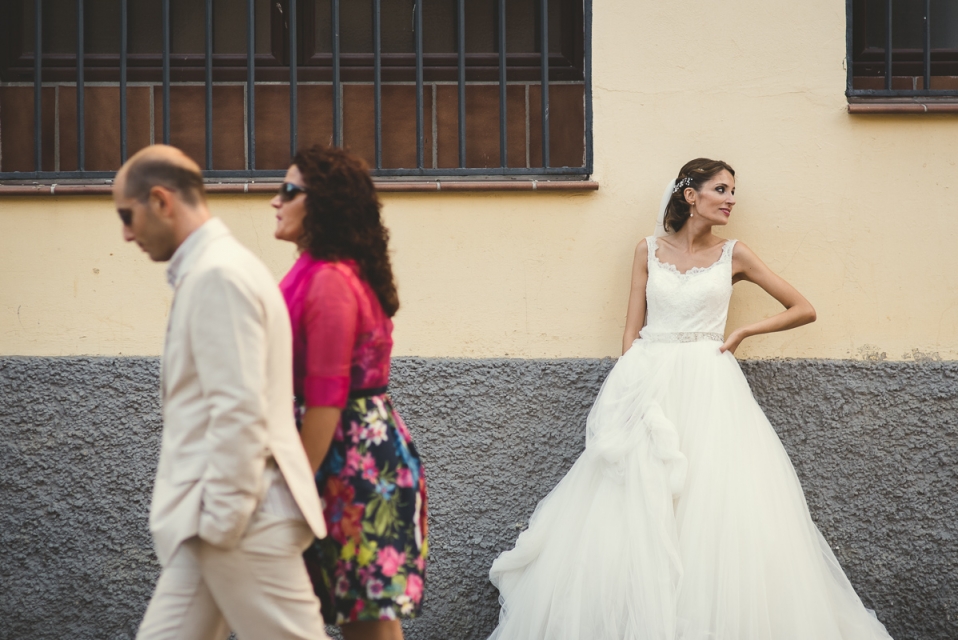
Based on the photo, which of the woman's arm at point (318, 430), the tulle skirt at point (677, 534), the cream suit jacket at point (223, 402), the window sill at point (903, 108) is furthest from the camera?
the window sill at point (903, 108)

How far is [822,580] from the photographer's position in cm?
389

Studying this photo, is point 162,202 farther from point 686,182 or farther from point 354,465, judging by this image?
point 686,182

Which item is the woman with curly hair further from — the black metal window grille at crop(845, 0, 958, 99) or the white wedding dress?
the black metal window grille at crop(845, 0, 958, 99)

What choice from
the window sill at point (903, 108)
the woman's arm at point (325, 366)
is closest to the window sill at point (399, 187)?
the window sill at point (903, 108)

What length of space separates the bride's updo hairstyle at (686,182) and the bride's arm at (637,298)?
7.1 inches

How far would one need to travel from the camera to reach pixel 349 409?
8.54 feet

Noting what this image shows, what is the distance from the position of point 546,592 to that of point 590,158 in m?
2.02

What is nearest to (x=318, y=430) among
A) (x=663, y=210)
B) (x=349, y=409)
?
(x=349, y=409)

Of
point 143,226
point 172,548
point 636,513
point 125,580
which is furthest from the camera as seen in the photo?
point 125,580

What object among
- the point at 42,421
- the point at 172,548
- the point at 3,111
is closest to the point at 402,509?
the point at 172,548

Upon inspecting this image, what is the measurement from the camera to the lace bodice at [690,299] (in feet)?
13.7

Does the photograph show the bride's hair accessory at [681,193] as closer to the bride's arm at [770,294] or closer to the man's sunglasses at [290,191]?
the bride's arm at [770,294]

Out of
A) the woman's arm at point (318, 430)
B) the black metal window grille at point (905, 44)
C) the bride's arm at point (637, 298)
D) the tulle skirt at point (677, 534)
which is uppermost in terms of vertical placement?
the black metal window grille at point (905, 44)

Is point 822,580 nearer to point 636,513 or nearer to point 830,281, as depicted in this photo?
point 636,513
